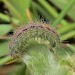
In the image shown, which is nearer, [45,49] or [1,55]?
[45,49]

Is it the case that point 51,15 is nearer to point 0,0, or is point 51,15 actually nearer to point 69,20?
point 69,20

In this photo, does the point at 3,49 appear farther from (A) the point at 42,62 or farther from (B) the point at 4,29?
(A) the point at 42,62

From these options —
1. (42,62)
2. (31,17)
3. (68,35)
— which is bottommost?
(42,62)

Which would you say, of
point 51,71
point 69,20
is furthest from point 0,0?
point 51,71

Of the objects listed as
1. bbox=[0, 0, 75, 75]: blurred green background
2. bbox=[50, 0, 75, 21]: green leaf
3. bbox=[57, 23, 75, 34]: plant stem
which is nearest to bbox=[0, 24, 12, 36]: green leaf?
bbox=[0, 0, 75, 75]: blurred green background

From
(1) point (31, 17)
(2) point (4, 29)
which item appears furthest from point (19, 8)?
(2) point (4, 29)
